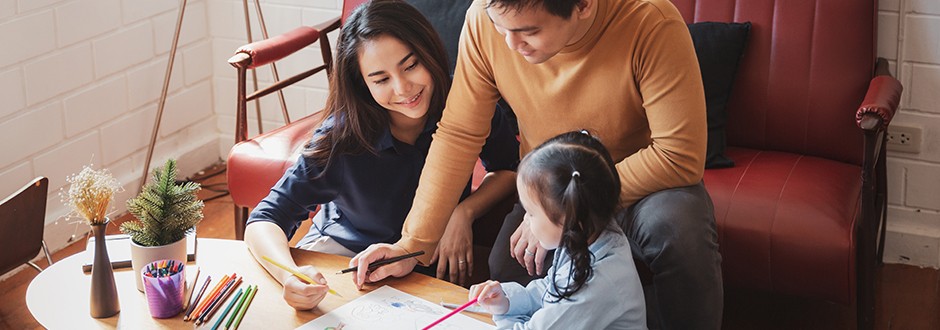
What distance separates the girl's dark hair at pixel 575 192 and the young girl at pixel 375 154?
0.49 m

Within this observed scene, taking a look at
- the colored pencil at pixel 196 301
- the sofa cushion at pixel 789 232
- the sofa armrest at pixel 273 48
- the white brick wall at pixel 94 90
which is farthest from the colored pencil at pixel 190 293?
the white brick wall at pixel 94 90

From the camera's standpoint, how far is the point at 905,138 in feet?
9.29

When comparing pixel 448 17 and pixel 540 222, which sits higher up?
pixel 448 17

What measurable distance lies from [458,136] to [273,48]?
0.96m

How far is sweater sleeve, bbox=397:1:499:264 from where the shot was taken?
1994 millimetres

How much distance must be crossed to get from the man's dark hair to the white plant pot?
25.9 inches

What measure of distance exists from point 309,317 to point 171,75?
204cm

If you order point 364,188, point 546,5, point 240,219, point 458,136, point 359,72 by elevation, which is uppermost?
point 546,5

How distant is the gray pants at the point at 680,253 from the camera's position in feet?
6.21

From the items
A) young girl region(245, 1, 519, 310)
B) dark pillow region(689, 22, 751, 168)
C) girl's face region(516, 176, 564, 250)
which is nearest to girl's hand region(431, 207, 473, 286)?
young girl region(245, 1, 519, 310)

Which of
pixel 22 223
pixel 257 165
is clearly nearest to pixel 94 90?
pixel 257 165

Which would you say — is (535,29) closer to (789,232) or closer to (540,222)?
(540,222)

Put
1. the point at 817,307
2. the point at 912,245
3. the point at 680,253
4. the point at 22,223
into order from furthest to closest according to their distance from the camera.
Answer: the point at 912,245 < the point at 817,307 < the point at 22,223 < the point at 680,253

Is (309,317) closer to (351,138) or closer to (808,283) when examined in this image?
(351,138)
